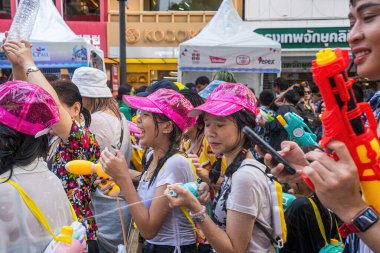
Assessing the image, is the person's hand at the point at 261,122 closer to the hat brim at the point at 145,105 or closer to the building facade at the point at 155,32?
the hat brim at the point at 145,105

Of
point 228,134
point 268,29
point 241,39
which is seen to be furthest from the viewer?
point 268,29

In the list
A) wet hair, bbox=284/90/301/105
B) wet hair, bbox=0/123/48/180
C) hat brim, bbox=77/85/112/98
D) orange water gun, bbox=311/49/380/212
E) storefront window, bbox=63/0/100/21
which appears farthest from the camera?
storefront window, bbox=63/0/100/21

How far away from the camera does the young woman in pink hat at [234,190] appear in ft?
5.50

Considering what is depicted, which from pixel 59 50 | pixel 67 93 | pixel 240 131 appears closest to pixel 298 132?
pixel 240 131

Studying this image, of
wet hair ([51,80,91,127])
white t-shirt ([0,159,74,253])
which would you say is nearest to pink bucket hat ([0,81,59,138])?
white t-shirt ([0,159,74,253])

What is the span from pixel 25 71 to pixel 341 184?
1974 millimetres

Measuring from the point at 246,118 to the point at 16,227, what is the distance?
1233 millimetres

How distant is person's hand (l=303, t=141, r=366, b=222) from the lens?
914 millimetres

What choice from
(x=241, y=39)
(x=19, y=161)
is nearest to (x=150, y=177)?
(x=19, y=161)

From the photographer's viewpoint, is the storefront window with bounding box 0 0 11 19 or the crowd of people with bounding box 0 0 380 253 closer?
the crowd of people with bounding box 0 0 380 253

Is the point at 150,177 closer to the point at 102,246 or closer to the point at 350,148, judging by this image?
the point at 102,246

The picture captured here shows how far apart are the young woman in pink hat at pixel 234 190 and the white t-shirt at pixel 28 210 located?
1.64 feet

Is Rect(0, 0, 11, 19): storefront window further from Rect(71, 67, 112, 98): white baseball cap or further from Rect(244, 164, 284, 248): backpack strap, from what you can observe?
Rect(244, 164, 284, 248): backpack strap

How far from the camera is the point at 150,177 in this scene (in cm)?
223
